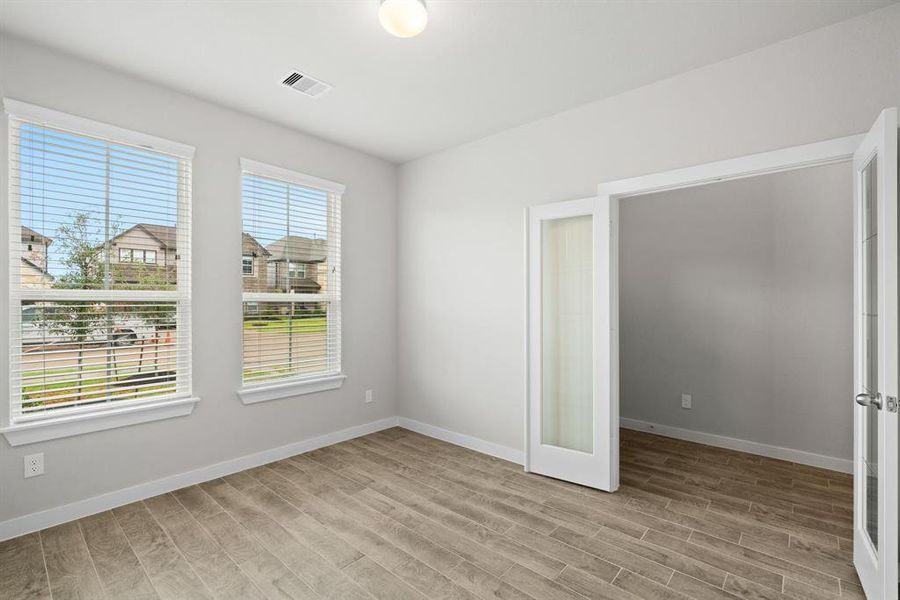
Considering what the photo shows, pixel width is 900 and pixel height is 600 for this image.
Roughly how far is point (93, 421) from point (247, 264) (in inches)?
57.5

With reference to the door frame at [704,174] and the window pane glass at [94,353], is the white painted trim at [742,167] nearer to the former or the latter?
the door frame at [704,174]

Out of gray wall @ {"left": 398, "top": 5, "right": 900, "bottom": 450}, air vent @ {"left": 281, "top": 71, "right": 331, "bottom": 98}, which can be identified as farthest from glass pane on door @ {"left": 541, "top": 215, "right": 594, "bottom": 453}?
air vent @ {"left": 281, "top": 71, "right": 331, "bottom": 98}

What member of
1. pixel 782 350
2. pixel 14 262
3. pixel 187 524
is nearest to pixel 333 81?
pixel 14 262

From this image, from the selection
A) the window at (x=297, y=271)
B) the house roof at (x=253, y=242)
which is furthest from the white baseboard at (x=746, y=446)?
the house roof at (x=253, y=242)

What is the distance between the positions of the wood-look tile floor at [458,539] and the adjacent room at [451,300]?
0.02 meters

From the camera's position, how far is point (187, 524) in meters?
2.73

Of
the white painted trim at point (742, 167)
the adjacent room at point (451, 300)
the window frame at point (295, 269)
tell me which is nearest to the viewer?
the adjacent room at point (451, 300)

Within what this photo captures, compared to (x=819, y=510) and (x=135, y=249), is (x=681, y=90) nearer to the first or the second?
(x=819, y=510)

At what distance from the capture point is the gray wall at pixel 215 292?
2684 millimetres

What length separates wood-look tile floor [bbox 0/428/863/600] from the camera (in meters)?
2.15

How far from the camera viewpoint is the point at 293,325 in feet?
13.1

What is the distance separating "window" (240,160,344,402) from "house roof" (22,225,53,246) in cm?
121

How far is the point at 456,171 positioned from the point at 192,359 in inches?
108

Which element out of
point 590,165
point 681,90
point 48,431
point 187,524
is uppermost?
point 681,90
